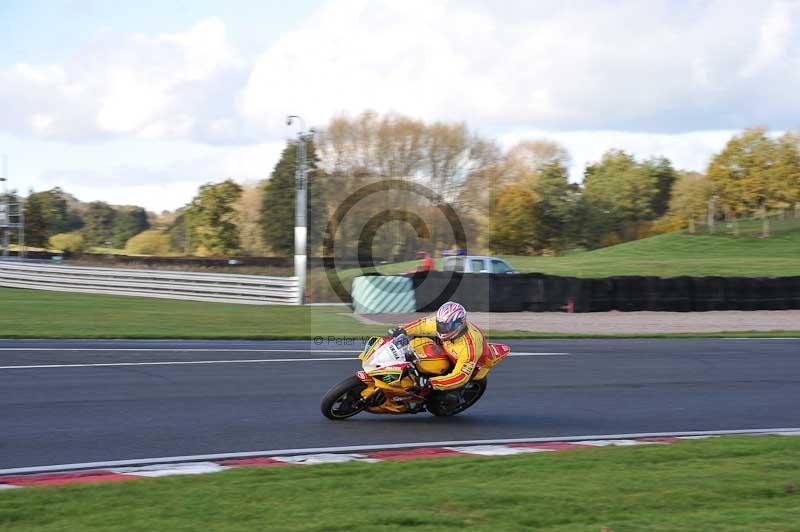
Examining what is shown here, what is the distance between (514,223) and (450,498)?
54853 mm

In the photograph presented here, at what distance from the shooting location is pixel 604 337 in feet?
71.7

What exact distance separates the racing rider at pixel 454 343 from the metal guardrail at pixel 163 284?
65.8ft

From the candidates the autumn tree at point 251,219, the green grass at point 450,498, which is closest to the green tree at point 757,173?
the autumn tree at point 251,219

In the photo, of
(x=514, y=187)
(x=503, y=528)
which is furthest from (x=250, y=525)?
(x=514, y=187)

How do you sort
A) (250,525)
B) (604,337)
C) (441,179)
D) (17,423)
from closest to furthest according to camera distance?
(250,525), (17,423), (604,337), (441,179)

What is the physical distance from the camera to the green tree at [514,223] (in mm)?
58062

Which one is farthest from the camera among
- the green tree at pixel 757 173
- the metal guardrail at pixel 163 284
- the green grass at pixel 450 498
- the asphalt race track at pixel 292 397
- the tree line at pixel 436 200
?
the green tree at pixel 757 173

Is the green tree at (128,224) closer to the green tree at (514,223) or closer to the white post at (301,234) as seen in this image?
the green tree at (514,223)

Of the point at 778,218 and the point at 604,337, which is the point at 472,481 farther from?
the point at 778,218

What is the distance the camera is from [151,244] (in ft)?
229

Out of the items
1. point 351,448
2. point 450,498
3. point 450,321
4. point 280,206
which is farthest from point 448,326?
point 280,206

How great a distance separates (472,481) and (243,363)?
29.8 ft

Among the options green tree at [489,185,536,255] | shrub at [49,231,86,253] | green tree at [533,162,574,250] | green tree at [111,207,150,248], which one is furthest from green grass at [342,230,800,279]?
green tree at [111,207,150,248]

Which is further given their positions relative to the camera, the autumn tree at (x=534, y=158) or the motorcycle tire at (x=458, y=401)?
the autumn tree at (x=534, y=158)
